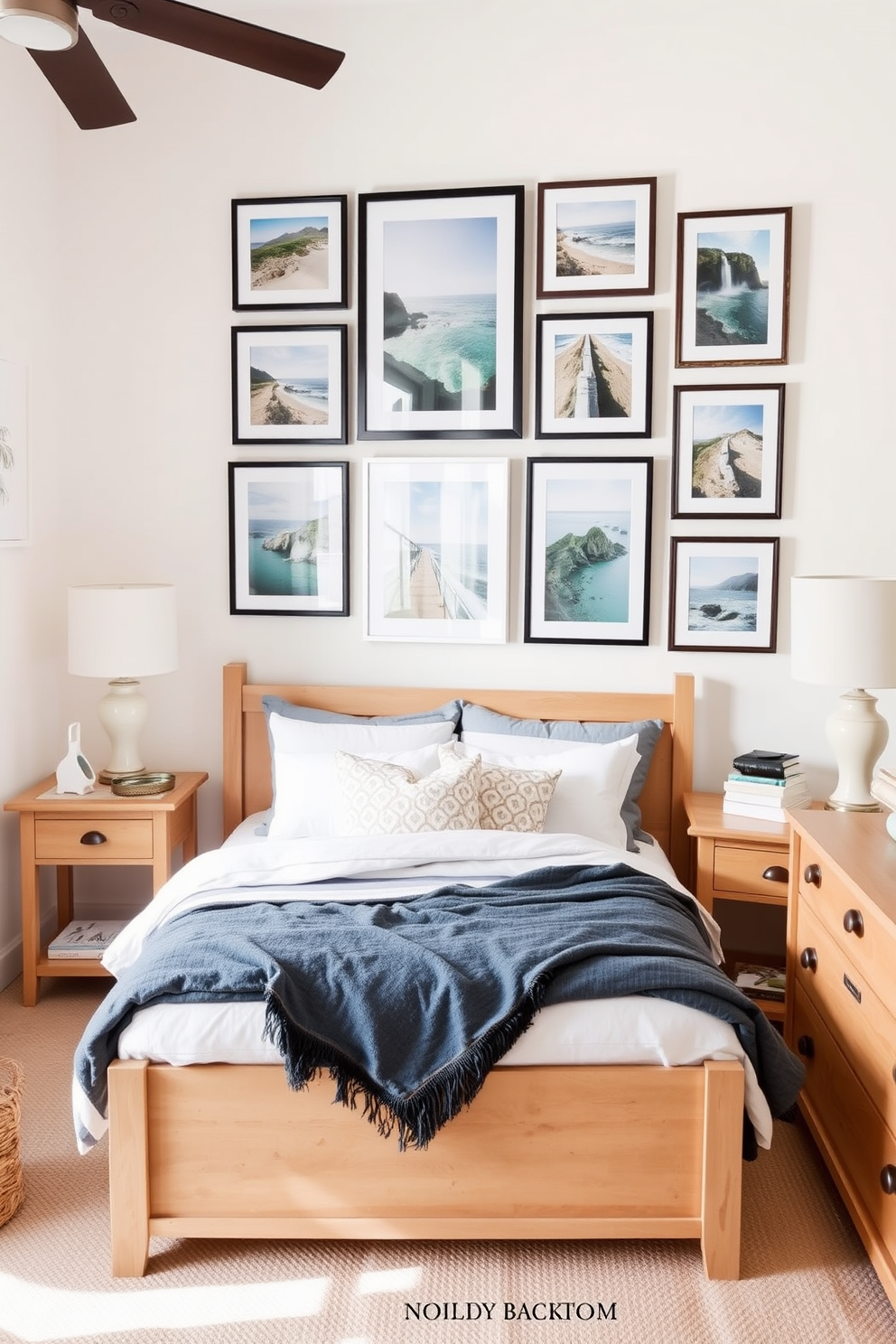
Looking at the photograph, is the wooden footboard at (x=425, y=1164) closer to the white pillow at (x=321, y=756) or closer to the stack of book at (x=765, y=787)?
the white pillow at (x=321, y=756)

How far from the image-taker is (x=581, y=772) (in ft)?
10.3

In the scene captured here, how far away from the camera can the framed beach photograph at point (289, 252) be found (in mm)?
3531

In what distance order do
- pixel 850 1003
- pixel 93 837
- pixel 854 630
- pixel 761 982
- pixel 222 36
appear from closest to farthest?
pixel 222 36, pixel 850 1003, pixel 854 630, pixel 761 982, pixel 93 837

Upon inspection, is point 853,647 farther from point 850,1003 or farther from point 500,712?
point 500,712

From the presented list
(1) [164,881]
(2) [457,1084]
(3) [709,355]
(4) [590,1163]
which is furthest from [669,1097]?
(3) [709,355]

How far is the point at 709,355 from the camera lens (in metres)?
3.38

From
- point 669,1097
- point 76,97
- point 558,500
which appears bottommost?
Result: point 669,1097

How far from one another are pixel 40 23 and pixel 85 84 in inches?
14.5

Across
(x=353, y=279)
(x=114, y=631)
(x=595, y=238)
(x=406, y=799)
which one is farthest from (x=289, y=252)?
(x=406, y=799)

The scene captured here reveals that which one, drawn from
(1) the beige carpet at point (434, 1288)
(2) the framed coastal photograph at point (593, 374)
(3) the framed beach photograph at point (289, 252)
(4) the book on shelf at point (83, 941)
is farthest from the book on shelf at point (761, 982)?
(3) the framed beach photograph at point (289, 252)

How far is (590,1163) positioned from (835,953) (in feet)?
2.32

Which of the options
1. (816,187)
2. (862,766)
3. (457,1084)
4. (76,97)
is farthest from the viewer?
(816,187)

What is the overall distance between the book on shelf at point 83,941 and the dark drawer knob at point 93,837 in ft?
1.13

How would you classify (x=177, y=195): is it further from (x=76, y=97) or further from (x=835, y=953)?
(x=835, y=953)
